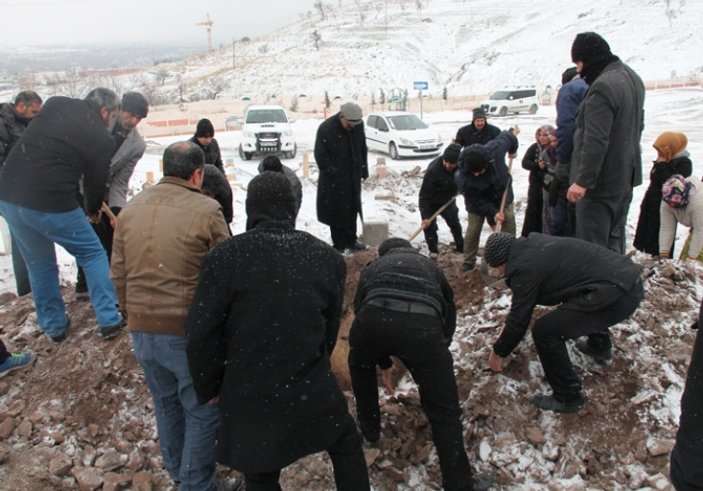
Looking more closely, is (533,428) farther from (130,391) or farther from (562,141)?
(130,391)

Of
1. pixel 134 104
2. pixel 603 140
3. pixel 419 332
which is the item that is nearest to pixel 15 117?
pixel 134 104

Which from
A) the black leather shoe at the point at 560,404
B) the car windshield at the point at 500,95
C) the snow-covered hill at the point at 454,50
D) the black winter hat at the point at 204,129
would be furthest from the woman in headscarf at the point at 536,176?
the snow-covered hill at the point at 454,50

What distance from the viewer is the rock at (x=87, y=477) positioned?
116 inches

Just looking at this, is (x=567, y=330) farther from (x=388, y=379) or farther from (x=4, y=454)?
(x=4, y=454)

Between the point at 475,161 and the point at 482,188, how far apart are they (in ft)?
1.15

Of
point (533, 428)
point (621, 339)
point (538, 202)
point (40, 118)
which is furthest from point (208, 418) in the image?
point (538, 202)

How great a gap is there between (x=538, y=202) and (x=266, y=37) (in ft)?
260

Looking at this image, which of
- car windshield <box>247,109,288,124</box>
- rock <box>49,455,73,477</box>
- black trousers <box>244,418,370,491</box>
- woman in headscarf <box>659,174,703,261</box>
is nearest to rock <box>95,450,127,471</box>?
rock <box>49,455,73,477</box>

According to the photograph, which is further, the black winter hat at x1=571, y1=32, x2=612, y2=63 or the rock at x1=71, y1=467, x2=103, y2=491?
the black winter hat at x1=571, y1=32, x2=612, y2=63

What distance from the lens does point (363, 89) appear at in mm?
51094

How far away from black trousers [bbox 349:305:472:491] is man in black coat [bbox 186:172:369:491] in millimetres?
523

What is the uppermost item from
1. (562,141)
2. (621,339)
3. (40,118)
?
(40,118)

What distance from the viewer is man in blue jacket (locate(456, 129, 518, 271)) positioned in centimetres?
501

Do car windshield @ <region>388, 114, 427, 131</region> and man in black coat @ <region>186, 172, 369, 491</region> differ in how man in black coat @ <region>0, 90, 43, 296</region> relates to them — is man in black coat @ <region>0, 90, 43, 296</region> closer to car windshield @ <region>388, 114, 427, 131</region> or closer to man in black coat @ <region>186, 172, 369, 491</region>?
man in black coat @ <region>186, 172, 369, 491</region>
